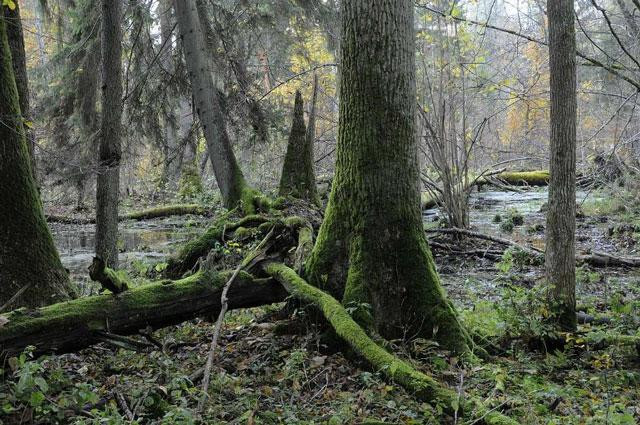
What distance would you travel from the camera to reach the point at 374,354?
428 cm

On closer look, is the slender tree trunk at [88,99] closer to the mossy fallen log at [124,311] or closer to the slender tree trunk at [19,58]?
the slender tree trunk at [19,58]

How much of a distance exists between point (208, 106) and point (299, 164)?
212 cm

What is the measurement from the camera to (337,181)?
5262 millimetres

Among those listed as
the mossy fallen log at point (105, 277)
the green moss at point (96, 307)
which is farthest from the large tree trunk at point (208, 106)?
the mossy fallen log at point (105, 277)

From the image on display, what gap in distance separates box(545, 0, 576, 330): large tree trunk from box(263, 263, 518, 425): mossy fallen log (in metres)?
2.05

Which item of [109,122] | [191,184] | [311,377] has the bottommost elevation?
[311,377]

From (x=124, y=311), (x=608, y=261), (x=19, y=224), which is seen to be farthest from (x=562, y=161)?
(x=19, y=224)

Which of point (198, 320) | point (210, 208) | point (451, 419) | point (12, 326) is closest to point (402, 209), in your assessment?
point (451, 419)

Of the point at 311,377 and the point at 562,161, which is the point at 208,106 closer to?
the point at 562,161

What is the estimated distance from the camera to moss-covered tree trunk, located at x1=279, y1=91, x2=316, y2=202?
10.1m

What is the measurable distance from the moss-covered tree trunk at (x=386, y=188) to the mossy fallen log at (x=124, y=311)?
0.97 m

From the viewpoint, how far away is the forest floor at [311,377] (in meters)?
3.43

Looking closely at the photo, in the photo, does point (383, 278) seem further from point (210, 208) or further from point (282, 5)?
point (210, 208)

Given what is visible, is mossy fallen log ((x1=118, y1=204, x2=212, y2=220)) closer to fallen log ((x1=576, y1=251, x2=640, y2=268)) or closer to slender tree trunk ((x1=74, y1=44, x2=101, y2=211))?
slender tree trunk ((x1=74, y1=44, x2=101, y2=211))
